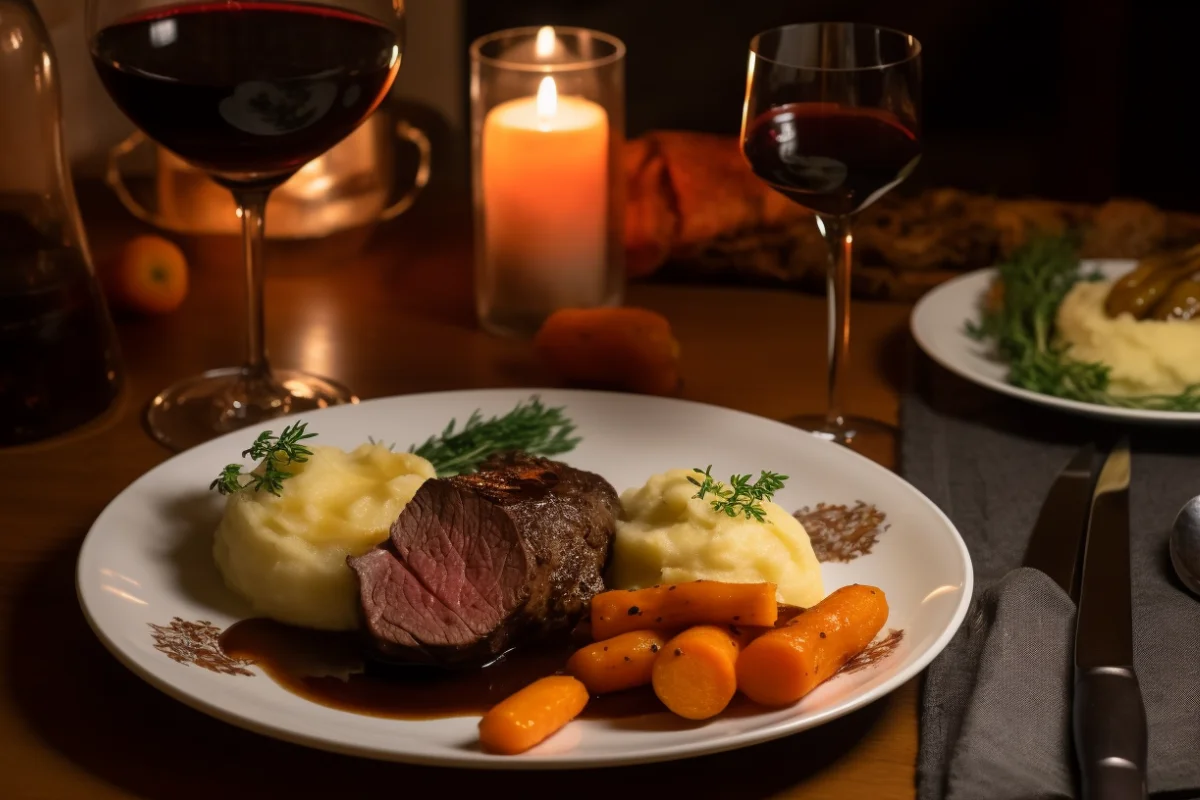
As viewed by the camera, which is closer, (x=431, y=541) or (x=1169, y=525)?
(x=431, y=541)

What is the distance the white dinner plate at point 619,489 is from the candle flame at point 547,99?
0.62m

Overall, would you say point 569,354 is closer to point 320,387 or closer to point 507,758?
point 320,387

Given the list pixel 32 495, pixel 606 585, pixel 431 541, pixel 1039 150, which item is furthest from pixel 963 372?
pixel 1039 150

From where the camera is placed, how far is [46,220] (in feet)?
6.30

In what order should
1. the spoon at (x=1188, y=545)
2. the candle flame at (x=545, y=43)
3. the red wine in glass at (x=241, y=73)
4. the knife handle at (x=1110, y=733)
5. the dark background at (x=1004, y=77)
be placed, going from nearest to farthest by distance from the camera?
1. the knife handle at (x=1110, y=733)
2. the spoon at (x=1188, y=545)
3. the red wine in glass at (x=241, y=73)
4. the candle flame at (x=545, y=43)
5. the dark background at (x=1004, y=77)

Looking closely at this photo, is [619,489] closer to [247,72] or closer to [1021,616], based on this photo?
[1021,616]

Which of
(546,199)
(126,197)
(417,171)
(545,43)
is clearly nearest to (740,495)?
(546,199)

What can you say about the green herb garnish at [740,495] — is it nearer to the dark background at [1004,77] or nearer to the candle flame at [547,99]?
the candle flame at [547,99]

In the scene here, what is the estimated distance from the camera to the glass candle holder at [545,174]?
91.4 inches

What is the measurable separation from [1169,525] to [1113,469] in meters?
0.09

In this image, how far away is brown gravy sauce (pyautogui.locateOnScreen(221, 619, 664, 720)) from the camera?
4.11 feet

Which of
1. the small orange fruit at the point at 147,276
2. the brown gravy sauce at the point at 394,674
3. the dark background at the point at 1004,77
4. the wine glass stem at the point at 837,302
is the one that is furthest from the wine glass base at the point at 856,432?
the dark background at the point at 1004,77

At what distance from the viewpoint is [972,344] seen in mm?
2141

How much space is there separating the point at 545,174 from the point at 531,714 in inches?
52.8
